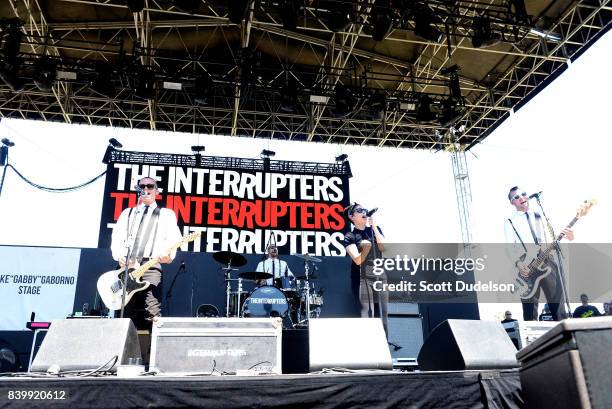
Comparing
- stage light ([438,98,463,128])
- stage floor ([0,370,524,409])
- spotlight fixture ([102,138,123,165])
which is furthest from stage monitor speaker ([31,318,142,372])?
spotlight fixture ([102,138,123,165])

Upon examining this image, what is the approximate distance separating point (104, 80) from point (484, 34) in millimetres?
6987

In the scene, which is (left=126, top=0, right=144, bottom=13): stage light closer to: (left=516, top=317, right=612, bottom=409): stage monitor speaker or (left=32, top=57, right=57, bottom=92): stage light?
(left=32, top=57, right=57, bottom=92): stage light

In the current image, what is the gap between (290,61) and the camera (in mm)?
11602

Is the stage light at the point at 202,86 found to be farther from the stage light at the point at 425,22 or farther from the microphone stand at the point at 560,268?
the microphone stand at the point at 560,268

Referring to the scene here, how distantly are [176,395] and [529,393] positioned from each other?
61.8 inches

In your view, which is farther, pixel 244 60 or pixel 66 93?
pixel 66 93

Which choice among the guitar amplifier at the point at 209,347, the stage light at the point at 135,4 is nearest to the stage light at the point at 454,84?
the stage light at the point at 135,4

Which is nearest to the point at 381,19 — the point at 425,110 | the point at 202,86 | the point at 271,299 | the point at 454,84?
the point at 454,84

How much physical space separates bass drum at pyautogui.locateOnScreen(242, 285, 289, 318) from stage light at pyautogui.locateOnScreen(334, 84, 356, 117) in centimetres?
441

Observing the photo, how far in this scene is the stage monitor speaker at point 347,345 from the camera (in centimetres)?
296

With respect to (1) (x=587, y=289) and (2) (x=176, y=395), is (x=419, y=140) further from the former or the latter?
(2) (x=176, y=395)

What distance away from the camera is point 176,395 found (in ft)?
7.70

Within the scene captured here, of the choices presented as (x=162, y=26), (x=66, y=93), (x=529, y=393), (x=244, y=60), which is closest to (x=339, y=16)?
(x=244, y=60)

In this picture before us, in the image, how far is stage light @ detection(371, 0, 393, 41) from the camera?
26.9 ft
